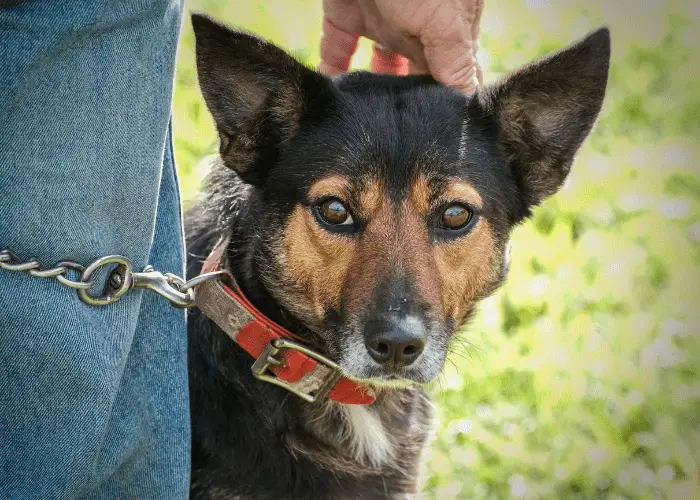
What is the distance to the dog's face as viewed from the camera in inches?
107

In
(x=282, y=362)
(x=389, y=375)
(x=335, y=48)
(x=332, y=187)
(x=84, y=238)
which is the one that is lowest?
(x=282, y=362)

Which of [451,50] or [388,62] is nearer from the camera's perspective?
[451,50]

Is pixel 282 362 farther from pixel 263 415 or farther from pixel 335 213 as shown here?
pixel 335 213

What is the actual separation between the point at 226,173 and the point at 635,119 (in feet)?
13.9

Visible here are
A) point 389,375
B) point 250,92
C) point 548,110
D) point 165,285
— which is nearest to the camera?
point 165,285

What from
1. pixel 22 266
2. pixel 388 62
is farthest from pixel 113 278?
pixel 388 62

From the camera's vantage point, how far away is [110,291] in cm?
241

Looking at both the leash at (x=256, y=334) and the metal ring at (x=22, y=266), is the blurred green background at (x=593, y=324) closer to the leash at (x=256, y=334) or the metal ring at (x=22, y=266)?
the leash at (x=256, y=334)

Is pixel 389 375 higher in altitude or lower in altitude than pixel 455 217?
lower

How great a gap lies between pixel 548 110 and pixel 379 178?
2.18ft

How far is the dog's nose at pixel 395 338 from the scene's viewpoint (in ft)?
8.63

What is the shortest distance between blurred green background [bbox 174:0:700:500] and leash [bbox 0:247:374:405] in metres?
0.75

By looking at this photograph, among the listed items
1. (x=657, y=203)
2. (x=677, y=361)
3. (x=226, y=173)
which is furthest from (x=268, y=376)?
(x=657, y=203)

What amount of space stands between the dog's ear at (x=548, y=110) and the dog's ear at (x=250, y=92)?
65cm
